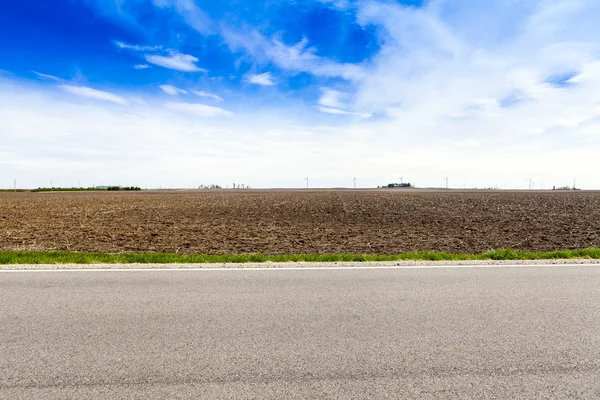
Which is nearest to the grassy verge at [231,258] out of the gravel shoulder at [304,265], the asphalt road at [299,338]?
the gravel shoulder at [304,265]

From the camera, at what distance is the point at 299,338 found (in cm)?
488

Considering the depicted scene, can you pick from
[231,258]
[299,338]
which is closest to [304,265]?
[231,258]

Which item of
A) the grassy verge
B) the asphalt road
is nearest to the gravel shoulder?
the grassy verge

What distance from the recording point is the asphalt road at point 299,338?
12.5ft

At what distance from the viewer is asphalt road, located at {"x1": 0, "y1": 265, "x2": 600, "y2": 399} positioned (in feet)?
12.5

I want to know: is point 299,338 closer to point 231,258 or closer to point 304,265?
point 304,265

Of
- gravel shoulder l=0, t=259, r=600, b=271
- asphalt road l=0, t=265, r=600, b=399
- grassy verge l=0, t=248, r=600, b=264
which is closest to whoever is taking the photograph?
asphalt road l=0, t=265, r=600, b=399

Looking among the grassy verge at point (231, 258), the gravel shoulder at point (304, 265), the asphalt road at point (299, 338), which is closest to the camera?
the asphalt road at point (299, 338)

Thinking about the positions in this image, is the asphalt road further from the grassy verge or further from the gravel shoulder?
the grassy verge

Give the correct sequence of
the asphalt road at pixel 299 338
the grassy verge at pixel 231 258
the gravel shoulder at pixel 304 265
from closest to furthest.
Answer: the asphalt road at pixel 299 338
the gravel shoulder at pixel 304 265
the grassy verge at pixel 231 258

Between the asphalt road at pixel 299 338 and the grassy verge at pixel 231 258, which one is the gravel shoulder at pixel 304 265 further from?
the asphalt road at pixel 299 338

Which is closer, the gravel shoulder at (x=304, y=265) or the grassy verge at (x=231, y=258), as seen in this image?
the gravel shoulder at (x=304, y=265)

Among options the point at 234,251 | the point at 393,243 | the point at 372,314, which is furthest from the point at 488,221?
the point at 372,314

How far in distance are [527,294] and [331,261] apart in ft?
15.1
